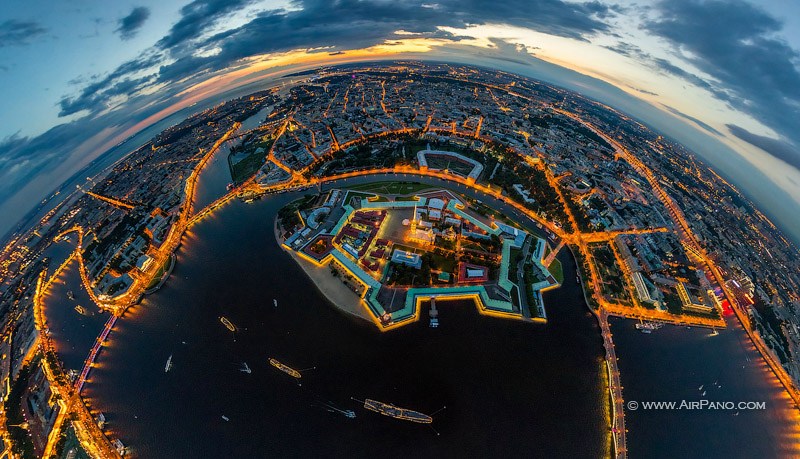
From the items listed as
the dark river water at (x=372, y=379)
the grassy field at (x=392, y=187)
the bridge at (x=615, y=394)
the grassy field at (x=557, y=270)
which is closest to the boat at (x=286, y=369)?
the dark river water at (x=372, y=379)

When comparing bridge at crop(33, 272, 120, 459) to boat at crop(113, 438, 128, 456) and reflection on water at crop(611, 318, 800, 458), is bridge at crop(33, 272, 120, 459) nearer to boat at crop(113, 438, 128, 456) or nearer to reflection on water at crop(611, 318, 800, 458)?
boat at crop(113, 438, 128, 456)

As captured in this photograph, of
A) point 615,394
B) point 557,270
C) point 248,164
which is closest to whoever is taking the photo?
point 615,394

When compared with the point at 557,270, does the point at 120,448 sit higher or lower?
lower

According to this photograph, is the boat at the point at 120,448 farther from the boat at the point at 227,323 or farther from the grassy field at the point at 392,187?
the grassy field at the point at 392,187

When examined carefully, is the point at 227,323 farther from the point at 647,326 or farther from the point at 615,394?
the point at 647,326

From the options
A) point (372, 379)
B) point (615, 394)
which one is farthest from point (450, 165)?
point (615, 394)

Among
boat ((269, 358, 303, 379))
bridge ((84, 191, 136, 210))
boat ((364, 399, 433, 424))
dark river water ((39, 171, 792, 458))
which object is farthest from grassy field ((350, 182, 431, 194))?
bridge ((84, 191, 136, 210))

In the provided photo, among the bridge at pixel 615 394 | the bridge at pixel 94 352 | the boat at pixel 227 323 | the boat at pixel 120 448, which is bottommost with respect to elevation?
the bridge at pixel 94 352
